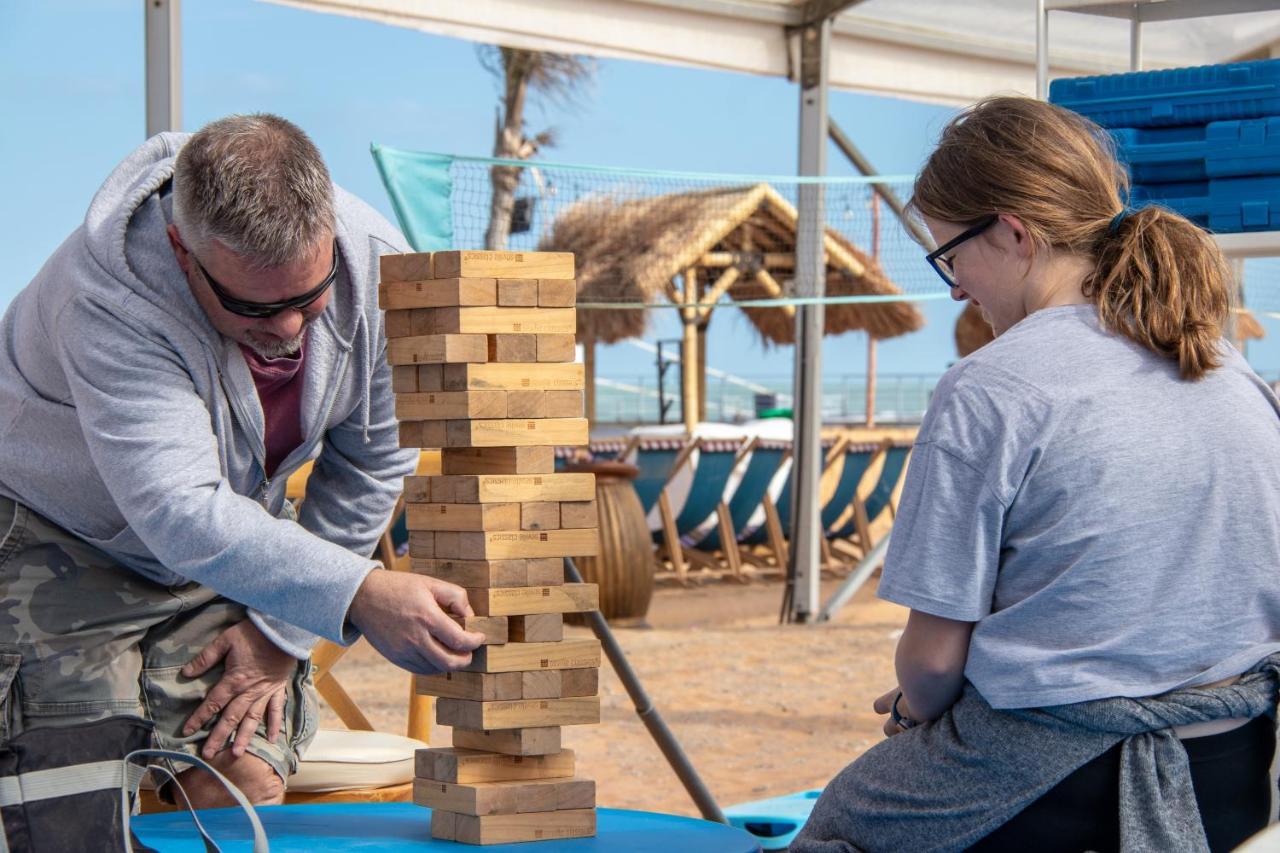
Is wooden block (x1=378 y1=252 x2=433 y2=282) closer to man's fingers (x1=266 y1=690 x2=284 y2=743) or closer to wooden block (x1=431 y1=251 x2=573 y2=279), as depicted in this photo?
wooden block (x1=431 y1=251 x2=573 y2=279)

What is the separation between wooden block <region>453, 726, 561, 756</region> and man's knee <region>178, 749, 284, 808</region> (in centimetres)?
62

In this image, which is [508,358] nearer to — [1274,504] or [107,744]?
[107,744]

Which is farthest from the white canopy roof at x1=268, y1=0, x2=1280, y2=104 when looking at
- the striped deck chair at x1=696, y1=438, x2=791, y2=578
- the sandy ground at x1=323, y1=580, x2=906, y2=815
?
the striped deck chair at x1=696, y1=438, x2=791, y2=578

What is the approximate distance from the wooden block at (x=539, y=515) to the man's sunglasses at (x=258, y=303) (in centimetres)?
49

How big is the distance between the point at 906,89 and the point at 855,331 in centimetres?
1232

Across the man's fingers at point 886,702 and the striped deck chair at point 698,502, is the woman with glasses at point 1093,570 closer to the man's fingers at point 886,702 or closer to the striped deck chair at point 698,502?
the man's fingers at point 886,702

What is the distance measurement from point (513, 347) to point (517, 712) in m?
0.55

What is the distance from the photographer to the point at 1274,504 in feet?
6.18

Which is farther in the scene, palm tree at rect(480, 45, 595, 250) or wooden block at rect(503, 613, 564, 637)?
palm tree at rect(480, 45, 595, 250)

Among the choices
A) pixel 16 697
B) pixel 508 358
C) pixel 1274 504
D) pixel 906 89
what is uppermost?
pixel 906 89

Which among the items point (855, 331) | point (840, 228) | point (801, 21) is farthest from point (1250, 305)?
point (855, 331)

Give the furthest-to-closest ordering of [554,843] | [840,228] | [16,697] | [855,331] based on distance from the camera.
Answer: [855,331] → [840,228] → [16,697] → [554,843]

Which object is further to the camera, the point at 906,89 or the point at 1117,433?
the point at 906,89

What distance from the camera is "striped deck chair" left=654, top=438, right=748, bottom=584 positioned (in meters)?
12.5
